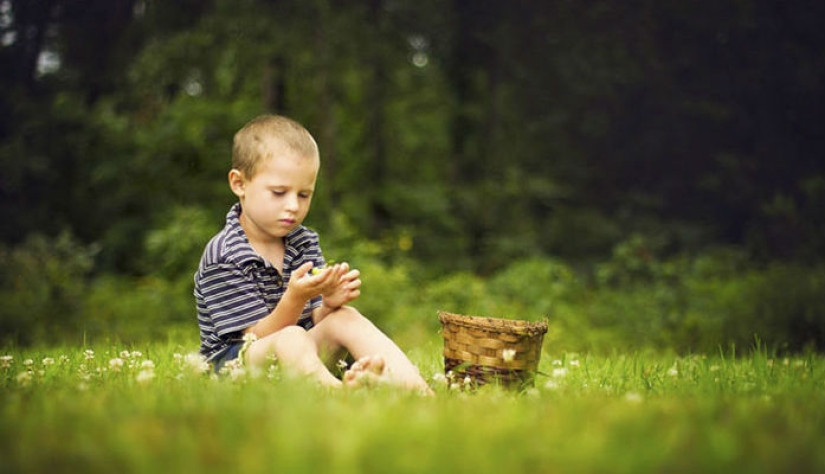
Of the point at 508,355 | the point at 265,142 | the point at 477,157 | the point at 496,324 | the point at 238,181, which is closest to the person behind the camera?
the point at 508,355

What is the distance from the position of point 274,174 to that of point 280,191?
0.27ft

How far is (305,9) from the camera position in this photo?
31.1 feet

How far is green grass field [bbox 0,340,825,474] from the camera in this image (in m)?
1.69

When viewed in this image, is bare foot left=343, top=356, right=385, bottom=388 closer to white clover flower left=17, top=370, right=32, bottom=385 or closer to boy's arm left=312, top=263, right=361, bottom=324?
boy's arm left=312, top=263, right=361, bottom=324

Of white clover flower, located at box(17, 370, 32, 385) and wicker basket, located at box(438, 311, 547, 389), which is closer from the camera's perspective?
white clover flower, located at box(17, 370, 32, 385)

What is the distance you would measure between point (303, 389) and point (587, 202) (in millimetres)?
8942

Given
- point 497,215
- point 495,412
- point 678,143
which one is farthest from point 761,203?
point 495,412

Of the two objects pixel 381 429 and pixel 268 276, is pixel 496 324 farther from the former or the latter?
pixel 381 429

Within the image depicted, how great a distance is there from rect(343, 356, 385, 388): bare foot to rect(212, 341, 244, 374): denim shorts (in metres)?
0.68

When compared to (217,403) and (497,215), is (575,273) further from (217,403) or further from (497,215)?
(217,403)

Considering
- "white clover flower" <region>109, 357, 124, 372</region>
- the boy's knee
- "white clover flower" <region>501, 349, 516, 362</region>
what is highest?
the boy's knee

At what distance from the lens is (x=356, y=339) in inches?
133

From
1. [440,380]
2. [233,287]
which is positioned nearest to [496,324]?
[440,380]

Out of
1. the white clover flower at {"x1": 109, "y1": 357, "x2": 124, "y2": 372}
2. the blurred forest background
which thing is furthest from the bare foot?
the blurred forest background
